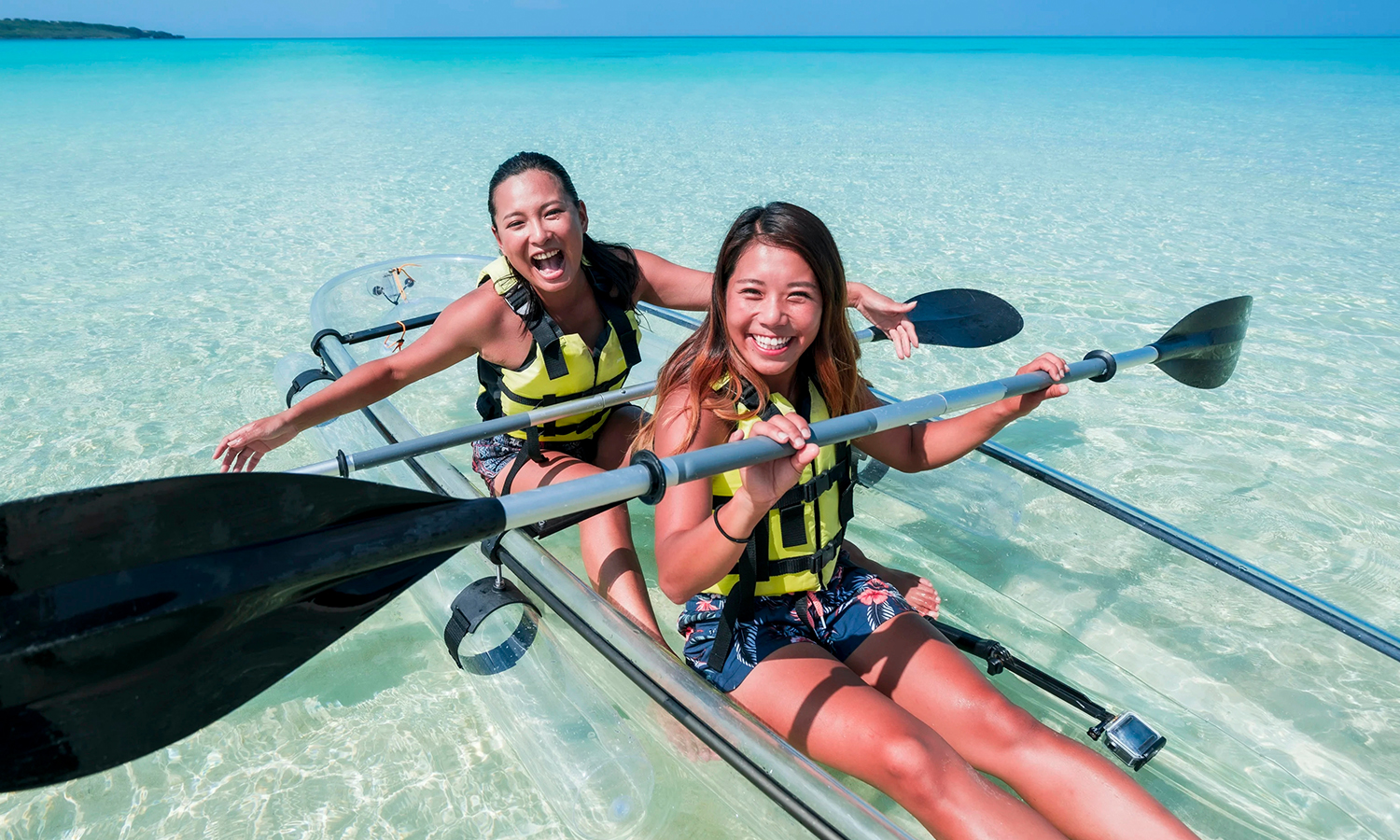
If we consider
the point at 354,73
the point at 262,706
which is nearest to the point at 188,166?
the point at 262,706

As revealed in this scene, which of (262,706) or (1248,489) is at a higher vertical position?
(262,706)

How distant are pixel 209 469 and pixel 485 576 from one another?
2.10m

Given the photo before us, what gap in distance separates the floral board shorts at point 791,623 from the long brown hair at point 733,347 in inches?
15.8

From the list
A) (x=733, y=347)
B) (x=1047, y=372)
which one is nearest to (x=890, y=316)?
(x=1047, y=372)

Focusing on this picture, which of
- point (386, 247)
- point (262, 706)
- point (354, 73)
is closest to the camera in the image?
Result: point (262, 706)

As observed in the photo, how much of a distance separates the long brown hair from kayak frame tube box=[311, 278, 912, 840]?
0.35 metres

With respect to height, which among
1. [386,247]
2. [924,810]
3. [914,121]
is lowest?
[914,121]

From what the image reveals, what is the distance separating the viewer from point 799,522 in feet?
6.01

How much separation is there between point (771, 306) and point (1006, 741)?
94 centimetres

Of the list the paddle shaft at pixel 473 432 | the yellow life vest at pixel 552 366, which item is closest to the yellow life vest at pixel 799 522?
the paddle shaft at pixel 473 432

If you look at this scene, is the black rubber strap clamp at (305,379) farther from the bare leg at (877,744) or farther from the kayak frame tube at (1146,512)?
the bare leg at (877,744)

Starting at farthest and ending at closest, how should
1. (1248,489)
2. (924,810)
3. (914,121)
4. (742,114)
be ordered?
(742,114)
(914,121)
(1248,489)
(924,810)

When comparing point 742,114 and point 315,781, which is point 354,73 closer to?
point 742,114

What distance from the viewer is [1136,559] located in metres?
2.97
